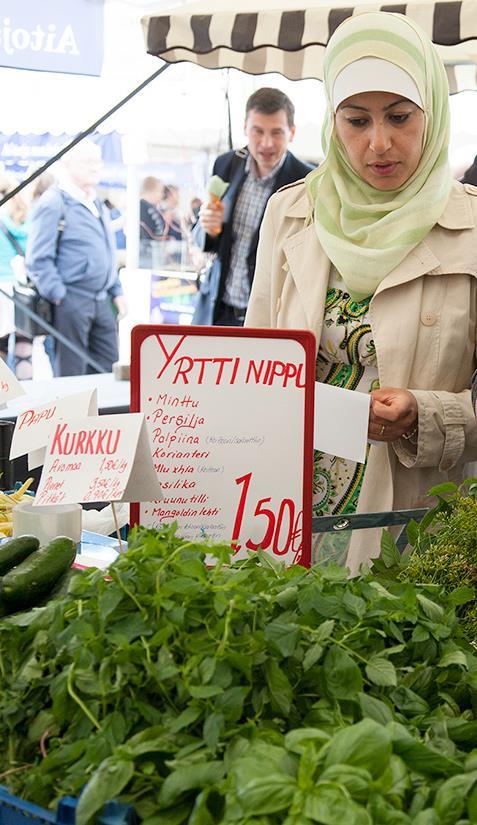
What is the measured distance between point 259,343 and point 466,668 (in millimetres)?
587

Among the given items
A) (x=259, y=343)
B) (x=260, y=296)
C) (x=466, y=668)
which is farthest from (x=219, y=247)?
(x=466, y=668)

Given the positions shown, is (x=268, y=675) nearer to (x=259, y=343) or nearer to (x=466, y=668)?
(x=466, y=668)

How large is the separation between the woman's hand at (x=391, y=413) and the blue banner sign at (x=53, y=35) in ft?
13.8

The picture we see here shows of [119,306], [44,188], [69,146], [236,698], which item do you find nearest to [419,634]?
[236,698]

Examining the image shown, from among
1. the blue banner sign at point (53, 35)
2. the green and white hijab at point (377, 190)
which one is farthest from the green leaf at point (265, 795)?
the blue banner sign at point (53, 35)

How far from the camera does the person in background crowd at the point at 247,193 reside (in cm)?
495

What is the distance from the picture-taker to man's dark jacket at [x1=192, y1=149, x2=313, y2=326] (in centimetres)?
503

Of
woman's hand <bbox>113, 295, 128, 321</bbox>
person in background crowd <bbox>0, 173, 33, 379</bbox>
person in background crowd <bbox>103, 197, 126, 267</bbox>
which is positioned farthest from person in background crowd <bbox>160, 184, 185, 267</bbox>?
person in background crowd <bbox>0, 173, 33, 379</bbox>

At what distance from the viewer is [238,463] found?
1521 mm

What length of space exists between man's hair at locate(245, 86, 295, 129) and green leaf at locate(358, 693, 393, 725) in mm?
4257

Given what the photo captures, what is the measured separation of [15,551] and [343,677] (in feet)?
1.91

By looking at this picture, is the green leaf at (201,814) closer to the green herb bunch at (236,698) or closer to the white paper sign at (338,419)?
the green herb bunch at (236,698)

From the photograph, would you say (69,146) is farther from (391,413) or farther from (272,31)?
(391,413)

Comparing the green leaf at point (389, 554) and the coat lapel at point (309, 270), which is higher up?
the coat lapel at point (309, 270)
